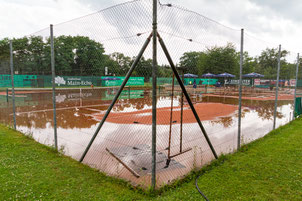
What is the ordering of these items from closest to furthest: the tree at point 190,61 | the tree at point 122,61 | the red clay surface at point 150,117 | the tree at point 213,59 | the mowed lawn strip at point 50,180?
the mowed lawn strip at point 50,180 → the tree at point 122,61 → the tree at point 190,61 → the tree at point 213,59 → the red clay surface at point 150,117

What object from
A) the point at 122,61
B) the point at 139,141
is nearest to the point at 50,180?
the point at 122,61

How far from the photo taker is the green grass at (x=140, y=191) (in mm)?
3051

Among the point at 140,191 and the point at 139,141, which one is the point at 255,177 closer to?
the point at 140,191

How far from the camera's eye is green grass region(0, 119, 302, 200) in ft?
10.0

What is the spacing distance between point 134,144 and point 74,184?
2488 millimetres

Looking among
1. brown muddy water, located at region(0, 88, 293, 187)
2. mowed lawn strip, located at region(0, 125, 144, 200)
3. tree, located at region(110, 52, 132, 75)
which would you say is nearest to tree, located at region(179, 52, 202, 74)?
brown muddy water, located at region(0, 88, 293, 187)

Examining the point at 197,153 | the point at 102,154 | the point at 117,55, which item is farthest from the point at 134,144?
the point at 117,55

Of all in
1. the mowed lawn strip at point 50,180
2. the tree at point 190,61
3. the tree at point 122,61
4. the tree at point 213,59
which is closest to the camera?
the mowed lawn strip at point 50,180

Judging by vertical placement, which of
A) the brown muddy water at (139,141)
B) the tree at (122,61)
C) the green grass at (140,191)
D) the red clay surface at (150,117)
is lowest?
the brown muddy water at (139,141)

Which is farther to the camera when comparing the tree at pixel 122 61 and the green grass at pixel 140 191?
the tree at pixel 122 61

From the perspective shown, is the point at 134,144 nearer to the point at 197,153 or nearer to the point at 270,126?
the point at 197,153

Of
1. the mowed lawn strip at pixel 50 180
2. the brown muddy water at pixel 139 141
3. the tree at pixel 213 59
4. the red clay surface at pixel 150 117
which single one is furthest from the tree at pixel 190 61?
the red clay surface at pixel 150 117

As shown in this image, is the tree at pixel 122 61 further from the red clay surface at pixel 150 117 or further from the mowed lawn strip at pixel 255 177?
the red clay surface at pixel 150 117

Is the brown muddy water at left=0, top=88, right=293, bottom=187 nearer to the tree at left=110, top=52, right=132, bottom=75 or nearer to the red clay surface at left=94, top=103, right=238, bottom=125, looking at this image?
the red clay surface at left=94, top=103, right=238, bottom=125
